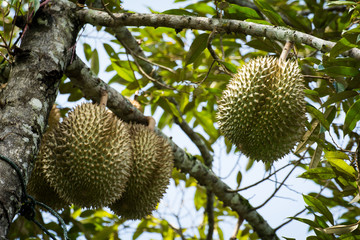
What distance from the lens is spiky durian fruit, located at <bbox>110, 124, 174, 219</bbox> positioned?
2455mm

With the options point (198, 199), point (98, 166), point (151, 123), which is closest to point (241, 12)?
point (151, 123)

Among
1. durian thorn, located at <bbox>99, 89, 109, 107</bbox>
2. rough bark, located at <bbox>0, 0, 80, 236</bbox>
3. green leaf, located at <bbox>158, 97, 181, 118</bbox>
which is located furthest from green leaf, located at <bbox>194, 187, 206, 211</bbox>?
rough bark, located at <bbox>0, 0, 80, 236</bbox>

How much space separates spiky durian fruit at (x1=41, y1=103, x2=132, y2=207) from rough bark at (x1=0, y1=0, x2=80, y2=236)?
21cm

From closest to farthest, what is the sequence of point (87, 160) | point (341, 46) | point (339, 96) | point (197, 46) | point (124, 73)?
point (341, 46)
point (87, 160)
point (339, 96)
point (197, 46)
point (124, 73)

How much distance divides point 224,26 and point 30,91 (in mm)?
1060

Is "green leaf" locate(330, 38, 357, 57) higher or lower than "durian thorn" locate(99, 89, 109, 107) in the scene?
lower

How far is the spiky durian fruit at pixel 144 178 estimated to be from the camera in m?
2.46

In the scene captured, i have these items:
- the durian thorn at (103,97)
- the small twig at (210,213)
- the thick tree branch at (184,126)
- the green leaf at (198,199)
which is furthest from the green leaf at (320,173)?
the green leaf at (198,199)

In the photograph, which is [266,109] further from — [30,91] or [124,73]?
[124,73]

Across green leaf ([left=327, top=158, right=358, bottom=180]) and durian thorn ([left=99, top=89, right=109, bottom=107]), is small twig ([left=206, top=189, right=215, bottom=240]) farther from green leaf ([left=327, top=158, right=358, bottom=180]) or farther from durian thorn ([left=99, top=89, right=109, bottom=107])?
green leaf ([left=327, top=158, right=358, bottom=180])

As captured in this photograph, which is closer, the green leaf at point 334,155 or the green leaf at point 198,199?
the green leaf at point 334,155

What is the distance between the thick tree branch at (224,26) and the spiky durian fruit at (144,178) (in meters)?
0.71

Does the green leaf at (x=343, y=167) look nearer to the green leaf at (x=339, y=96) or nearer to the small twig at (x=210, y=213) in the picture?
the green leaf at (x=339, y=96)

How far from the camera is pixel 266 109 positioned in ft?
7.19
